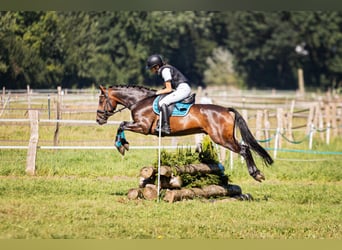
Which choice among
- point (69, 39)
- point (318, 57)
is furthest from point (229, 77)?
point (69, 39)

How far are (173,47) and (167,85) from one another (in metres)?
34.2

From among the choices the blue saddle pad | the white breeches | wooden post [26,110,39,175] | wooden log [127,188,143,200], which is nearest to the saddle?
the blue saddle pad

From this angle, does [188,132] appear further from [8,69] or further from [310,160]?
[8,69]

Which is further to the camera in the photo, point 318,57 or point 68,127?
point 318,57

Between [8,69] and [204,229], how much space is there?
1204 cm

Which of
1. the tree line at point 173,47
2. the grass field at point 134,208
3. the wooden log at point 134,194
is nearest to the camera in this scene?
the grass field at point 134,208

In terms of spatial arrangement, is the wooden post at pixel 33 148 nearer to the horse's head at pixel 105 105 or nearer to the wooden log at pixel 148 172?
the horse's head at pixel 105 105

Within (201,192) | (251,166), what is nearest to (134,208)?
(201,192)

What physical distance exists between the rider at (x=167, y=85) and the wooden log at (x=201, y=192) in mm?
1197

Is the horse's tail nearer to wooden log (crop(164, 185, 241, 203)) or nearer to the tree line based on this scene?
wooden log (crop(164, 185, 241, 203))

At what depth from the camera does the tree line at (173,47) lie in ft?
77.6

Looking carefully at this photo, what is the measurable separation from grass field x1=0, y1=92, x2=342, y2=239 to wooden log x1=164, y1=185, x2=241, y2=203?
18 centimetres

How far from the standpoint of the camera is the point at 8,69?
19.5 meters

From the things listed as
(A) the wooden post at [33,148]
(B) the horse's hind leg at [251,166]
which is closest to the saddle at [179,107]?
(B) the horse's hind leg at [251,166]
